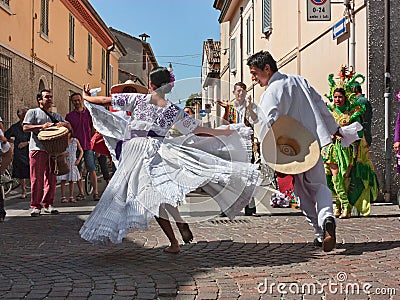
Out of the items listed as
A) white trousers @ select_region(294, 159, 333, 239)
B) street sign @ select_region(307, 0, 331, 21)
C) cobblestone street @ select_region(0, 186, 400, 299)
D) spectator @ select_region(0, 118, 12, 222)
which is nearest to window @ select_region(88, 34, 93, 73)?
street sign @ select_region(307, 0, 331, 21)

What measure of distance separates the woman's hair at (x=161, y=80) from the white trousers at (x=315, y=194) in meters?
1.50

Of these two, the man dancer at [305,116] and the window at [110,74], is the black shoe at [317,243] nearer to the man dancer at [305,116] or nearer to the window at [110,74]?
the man dancer at [305,116]

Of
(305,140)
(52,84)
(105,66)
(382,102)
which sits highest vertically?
(105,66)

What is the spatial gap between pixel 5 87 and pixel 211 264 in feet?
41.7

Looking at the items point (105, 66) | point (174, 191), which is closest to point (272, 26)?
point (174, 191)

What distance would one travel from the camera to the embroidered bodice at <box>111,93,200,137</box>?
608 centimetres

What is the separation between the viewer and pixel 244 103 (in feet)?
22.4

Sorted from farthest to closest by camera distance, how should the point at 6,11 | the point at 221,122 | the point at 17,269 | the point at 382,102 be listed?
the point at 6,11 → the point at 382,102 → the point at 221,122 → the point at 17,269

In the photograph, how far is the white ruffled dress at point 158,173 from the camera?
572cm

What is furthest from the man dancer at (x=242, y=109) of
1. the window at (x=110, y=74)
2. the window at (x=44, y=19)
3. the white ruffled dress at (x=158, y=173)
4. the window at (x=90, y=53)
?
the window at (x=110, y=74)

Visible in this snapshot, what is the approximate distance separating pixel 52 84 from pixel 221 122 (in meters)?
17.0

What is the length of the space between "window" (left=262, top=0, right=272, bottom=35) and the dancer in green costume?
35.4ft

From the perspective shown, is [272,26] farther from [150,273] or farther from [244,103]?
[150,273]

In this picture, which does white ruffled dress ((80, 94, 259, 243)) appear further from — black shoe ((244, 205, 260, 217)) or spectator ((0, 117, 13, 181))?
spectator ((0, 117, 13, 181))
